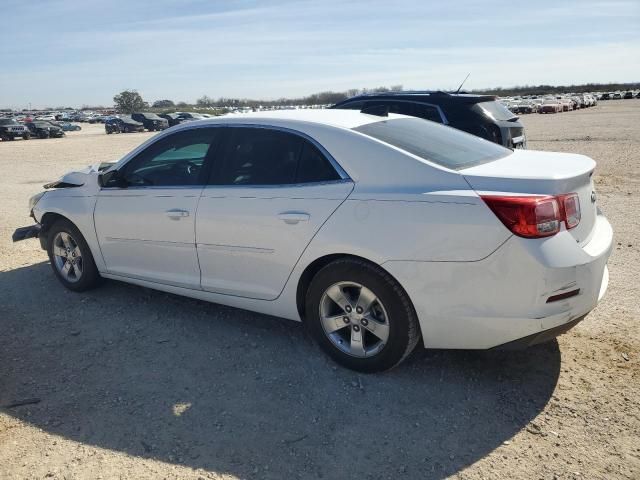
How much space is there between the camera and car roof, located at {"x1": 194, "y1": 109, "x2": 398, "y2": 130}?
3.73m

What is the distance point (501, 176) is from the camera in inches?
120

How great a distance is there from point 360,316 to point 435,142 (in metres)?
1.30

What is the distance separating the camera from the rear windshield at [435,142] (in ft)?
11.1

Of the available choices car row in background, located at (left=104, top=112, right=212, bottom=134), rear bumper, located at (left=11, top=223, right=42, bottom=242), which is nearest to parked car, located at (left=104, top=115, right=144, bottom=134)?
car row in background, located at (left=104, top=112, right=212, bottom=134)

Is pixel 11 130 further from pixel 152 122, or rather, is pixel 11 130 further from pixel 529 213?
pixel 529 213

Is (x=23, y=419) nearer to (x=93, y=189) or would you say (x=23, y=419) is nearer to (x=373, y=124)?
(x=93, y=189)

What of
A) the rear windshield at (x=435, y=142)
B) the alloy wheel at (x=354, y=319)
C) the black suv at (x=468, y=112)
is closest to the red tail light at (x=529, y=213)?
the rear windshield at (x=435, y=142)

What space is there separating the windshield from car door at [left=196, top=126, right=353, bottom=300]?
4.84 meters

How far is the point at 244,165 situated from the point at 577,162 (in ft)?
7.40

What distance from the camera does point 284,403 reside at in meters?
3.26

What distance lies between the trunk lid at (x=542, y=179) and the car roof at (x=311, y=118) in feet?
3.01

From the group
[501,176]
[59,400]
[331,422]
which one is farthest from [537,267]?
[59,400]

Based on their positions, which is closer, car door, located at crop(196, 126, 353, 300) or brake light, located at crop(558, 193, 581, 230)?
brake light, located at crop(558, 193, 581, 230)

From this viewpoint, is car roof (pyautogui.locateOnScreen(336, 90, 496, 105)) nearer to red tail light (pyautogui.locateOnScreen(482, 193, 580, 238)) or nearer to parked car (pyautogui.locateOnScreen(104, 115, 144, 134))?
red tail light (pyautogui.locateOnScreen(482, 193, 580, 238))
